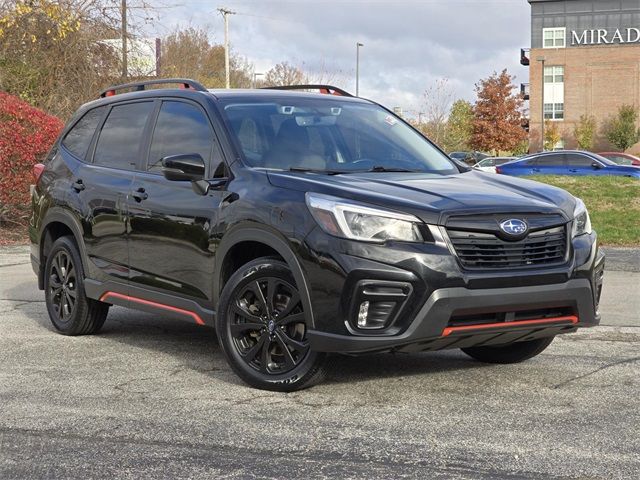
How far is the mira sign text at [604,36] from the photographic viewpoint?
8909 cm

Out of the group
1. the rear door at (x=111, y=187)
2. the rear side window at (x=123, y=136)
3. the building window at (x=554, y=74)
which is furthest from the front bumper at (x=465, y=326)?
the building window at (x=554, y=74)

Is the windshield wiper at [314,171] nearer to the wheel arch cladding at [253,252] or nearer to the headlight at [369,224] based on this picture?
the wheel arch cladding at [253,252]

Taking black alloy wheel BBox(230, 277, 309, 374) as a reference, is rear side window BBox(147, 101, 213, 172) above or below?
above

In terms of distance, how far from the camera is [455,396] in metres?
5.48

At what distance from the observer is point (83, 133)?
780cm

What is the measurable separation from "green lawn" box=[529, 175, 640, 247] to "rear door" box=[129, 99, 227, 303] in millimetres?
10904

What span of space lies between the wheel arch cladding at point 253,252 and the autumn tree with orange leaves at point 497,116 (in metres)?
69.9

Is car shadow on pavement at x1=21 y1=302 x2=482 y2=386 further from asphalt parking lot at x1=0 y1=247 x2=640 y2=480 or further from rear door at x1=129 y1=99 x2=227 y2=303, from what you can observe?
rear door at x1=129 y1=99 x2=227 y2=303

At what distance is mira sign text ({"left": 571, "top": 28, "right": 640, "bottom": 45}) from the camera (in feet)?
292

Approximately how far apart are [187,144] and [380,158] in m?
1.29

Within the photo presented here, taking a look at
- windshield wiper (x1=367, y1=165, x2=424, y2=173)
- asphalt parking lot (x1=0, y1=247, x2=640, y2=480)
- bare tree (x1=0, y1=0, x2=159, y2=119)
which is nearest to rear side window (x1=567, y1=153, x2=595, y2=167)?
bare tree (x1=0, y1=0, x2=159, y2=119)

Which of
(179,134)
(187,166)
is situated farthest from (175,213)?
(179,134)

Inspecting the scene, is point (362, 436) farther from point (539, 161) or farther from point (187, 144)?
point (539, 161)

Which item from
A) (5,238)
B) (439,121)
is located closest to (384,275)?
(5,238)
